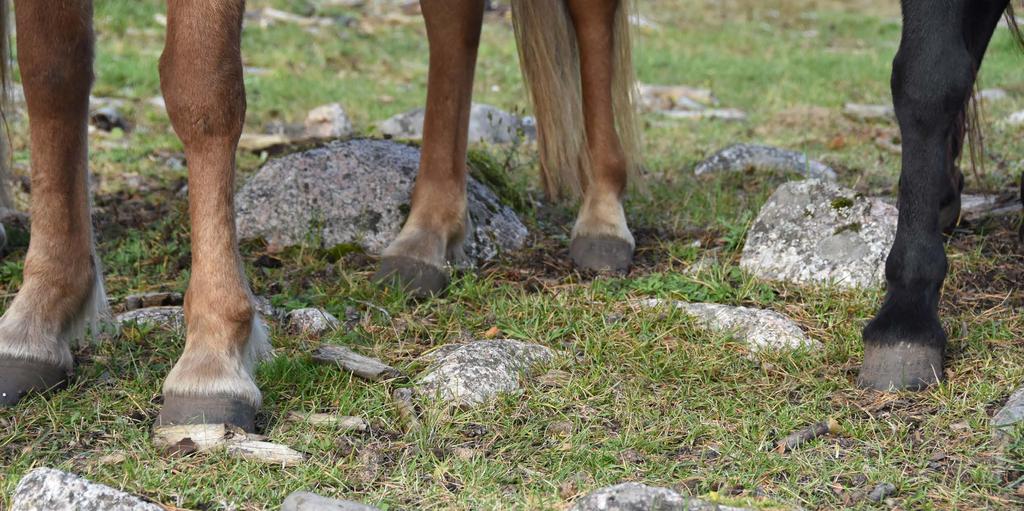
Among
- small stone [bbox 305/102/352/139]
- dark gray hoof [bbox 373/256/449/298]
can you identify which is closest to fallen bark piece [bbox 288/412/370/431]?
A: dark gray hoof [bbox 373/256/449/298]

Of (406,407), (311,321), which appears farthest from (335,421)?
(311,321)

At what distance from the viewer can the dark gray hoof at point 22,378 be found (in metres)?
2.55

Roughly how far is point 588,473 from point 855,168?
3.55 meters

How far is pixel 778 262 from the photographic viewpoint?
345 centimetres

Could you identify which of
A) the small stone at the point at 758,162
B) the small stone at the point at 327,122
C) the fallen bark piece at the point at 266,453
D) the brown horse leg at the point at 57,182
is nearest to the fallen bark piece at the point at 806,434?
the fallen bark piece at the point at 266,453

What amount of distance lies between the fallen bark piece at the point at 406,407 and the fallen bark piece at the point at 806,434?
802 millimetres

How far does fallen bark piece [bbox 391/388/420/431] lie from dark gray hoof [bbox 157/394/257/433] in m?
0.34

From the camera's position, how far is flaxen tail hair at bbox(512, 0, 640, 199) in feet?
12.7

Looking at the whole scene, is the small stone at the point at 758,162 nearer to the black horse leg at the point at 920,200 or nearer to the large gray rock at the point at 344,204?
the large gray rock at the point at 344,204

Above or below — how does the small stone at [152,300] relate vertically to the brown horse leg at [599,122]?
below

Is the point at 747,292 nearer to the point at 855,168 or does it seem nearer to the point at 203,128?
the point at 203,128

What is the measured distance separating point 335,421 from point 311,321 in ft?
2.25

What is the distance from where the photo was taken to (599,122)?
3893 mm

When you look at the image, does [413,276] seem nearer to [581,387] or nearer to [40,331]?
[581,387]
